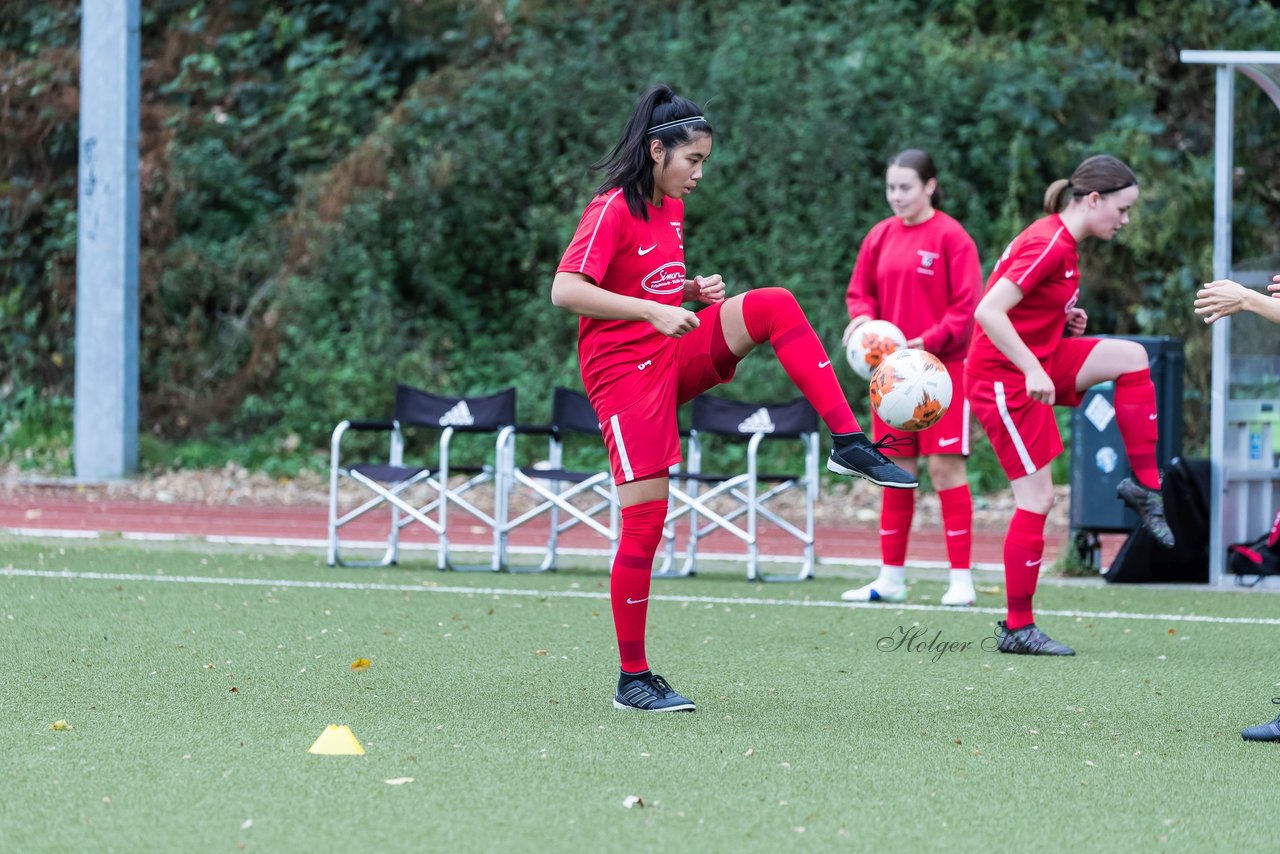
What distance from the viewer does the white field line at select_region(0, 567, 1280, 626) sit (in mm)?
7781

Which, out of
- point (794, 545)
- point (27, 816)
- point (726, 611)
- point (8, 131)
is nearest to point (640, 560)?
point (27, 816)

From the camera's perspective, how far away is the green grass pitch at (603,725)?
369 cm

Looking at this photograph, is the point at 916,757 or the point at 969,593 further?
the point at 969,593

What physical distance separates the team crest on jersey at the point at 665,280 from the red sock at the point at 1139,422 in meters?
2.13

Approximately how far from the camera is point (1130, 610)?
8.01 meters

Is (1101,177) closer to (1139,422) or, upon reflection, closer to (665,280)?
(1139,422)

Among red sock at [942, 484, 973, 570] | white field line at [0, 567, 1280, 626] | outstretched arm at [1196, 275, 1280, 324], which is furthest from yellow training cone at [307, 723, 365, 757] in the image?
red sock at [942, 484, 973, 570]

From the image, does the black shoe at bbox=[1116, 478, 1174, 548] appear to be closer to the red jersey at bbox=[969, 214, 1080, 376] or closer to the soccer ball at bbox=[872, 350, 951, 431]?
the red jersey at bbox=[969, 214, 1080, 376]

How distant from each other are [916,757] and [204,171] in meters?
14.3

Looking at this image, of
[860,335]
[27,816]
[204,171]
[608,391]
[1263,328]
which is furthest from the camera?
[204,171]

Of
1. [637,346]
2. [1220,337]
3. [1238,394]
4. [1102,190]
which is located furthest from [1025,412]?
[1238,394]

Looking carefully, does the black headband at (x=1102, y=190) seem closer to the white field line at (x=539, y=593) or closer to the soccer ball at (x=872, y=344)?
the soccer ball at (x=872, y=344)

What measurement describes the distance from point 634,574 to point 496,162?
12000 millimetres

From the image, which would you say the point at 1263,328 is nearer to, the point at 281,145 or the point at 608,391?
the point at 608,391
